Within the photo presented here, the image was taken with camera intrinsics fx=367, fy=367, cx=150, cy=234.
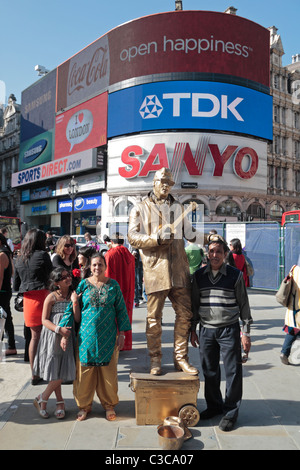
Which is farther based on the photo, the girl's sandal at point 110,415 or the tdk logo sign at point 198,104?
the tdk logo sign at point 198,104

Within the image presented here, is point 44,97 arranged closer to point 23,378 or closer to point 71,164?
point 71,164

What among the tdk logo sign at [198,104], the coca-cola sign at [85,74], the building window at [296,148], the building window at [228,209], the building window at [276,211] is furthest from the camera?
the building window at [296,148]

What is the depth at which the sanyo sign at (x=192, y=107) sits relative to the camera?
25.5m

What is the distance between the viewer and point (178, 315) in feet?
12.1

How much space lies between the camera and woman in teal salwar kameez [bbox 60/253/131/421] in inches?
135

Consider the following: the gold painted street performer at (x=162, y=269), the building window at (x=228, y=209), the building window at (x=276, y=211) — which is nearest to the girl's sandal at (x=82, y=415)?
the gold painted street performer at (x=162, y=269)

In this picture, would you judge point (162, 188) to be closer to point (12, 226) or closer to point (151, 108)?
point (12, 226)

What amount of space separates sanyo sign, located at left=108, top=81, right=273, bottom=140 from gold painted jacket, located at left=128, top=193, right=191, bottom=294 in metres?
22.9

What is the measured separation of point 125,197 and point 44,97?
60.4ft

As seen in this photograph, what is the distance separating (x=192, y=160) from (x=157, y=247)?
2291 cm

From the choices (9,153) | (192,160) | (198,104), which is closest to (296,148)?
(198,104)

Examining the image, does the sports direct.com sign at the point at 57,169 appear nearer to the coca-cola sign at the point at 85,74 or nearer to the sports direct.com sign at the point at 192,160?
the sports direct.com sign at the point at 192,160

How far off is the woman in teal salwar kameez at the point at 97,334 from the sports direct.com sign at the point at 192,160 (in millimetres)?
22015
